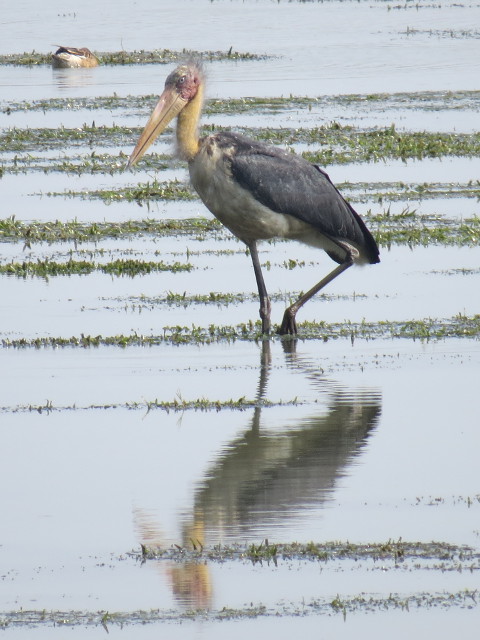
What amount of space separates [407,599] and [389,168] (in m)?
11.8

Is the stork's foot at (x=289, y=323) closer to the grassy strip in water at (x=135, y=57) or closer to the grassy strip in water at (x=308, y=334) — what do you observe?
the grassy strip in water at (x=308, y=334)

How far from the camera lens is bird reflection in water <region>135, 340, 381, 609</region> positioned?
5.86 m

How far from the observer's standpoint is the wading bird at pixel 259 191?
32.3 feet

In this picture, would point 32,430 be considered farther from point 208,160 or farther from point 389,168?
point 389,168

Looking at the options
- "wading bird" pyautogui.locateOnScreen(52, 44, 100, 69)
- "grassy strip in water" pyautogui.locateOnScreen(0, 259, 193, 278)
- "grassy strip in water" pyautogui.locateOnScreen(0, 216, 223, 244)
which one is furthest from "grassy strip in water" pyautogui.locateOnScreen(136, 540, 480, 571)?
"wading bird" pyautogui.locateOnScreen(52, 44, 100, 69)

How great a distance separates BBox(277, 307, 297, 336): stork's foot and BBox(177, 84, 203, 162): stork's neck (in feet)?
3.71

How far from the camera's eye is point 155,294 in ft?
35.8

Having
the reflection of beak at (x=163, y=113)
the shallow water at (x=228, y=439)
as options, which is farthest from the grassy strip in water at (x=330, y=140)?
the reflection of beak at (x=163, y=113)

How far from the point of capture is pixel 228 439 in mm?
7414

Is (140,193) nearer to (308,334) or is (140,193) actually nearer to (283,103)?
(308,334)

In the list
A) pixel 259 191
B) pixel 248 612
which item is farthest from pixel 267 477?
pixel 259 191

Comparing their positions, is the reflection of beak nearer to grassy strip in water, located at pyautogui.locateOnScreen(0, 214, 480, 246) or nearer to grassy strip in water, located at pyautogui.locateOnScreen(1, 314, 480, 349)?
grassy strip in water, located at pyautogui.locateOnScreen(1, 314, 480, 349)

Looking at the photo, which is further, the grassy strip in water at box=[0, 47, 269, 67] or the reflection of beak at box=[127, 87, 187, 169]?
the grassy strip in water at box=[0, 47, 269, 67]

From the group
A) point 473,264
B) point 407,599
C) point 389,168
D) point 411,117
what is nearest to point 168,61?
point 411,117
